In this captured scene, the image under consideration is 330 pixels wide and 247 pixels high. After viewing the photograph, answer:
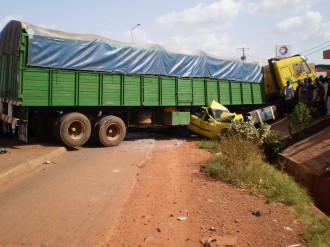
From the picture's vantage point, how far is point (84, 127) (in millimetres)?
9328

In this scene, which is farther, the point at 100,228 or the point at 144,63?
the point at 144,63

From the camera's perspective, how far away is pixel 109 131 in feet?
32.9

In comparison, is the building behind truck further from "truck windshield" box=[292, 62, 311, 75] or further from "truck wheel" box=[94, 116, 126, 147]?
"truck windshield" box=[292, 62, 311, 75]

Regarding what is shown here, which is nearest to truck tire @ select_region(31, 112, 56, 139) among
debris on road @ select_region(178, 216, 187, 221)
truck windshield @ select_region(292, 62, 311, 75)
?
debris on road @ select_region(178, 216, 187, 221)

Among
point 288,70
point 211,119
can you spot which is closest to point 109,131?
point 211,119

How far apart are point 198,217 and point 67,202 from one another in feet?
5.80

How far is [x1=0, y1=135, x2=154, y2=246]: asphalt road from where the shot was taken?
356 cm

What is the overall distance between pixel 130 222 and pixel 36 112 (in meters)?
6.86

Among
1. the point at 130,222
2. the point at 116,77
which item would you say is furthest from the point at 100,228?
the point at 116,77

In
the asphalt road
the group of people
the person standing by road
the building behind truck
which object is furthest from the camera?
the person standing by road

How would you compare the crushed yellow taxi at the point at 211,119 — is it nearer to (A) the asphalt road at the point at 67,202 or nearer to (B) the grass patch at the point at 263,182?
(B) the grass patch at the point at 263,182

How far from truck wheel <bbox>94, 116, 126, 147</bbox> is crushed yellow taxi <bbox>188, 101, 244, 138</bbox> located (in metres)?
2.95

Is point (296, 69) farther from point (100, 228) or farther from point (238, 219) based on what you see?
point (100, 228)

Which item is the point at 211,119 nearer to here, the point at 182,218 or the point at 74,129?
the point at 74,129
